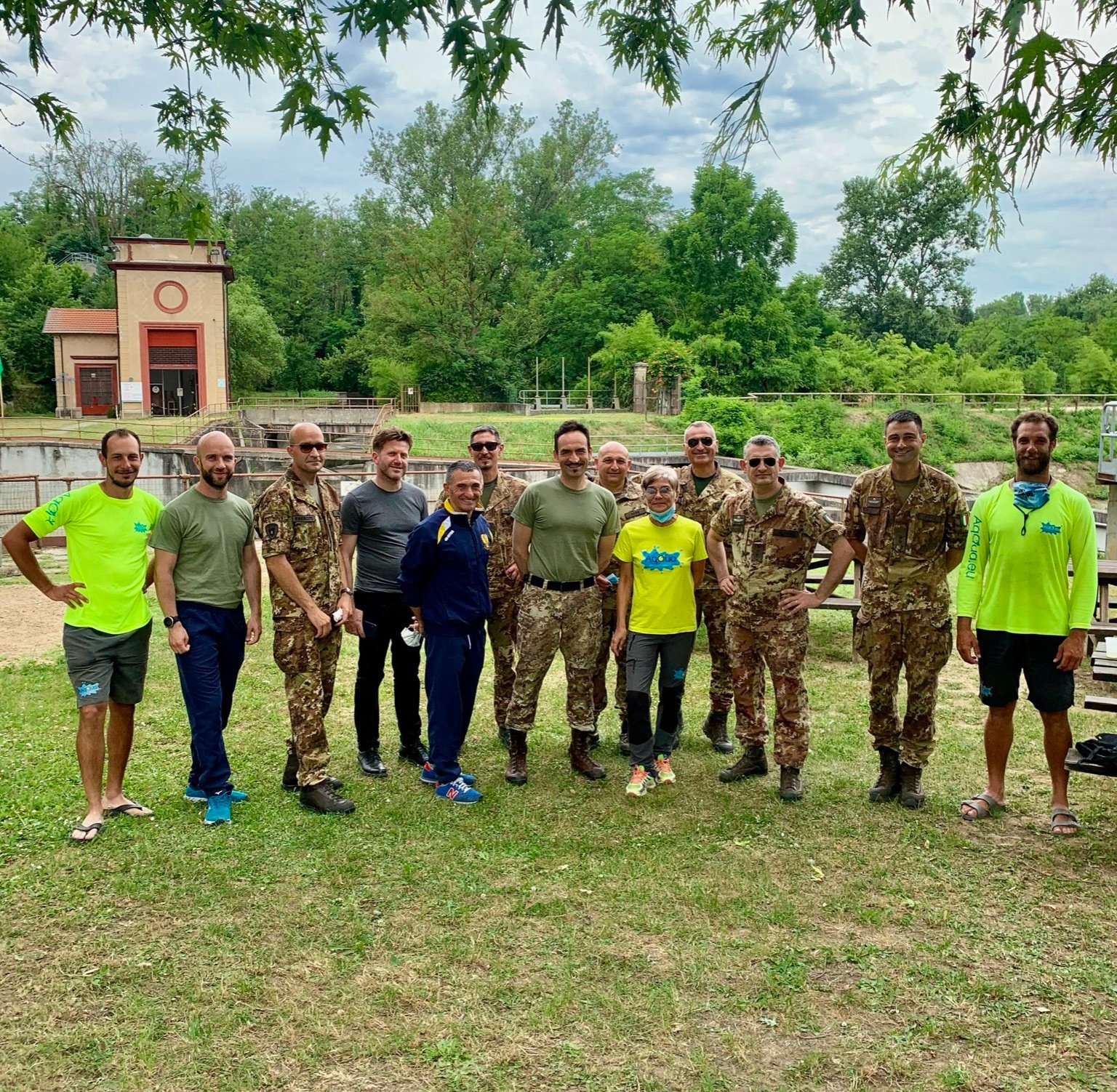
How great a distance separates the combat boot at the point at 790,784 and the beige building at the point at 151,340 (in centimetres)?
4119

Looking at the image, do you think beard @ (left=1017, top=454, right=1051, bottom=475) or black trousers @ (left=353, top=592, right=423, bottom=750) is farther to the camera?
black trousers @ (left=353, top=592, right=423, bottom=750)

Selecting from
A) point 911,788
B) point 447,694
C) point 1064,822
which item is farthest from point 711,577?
point 1064,822

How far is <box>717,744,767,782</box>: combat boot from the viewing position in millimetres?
5621

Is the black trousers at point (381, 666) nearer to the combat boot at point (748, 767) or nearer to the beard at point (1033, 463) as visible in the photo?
the combat boot at point (748, 767)

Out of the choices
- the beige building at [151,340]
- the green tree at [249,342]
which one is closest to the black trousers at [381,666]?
the beige building at [151,340]

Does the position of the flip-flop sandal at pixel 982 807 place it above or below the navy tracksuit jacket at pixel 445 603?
below

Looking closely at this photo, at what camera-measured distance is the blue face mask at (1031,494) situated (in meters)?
4.78

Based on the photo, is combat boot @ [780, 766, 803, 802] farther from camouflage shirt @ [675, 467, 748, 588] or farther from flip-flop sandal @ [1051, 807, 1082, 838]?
camouflage shirt @ [675, 467, 748, 588]

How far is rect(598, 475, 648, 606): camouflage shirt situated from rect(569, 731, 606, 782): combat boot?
0.83 metres

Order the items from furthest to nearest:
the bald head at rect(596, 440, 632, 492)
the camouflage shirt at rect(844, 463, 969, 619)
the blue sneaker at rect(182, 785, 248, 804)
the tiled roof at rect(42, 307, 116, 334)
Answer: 1. the tiled roof at rect(42, 307, 116, 334)
2. the bald head at rect(596, 440, 632, 492)
3. the blue sneaker at rect(182, 785, 248, 804)
4. the camouflage shirt at rect(844, 463, 969, 619)

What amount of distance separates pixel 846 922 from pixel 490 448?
10.9 feet

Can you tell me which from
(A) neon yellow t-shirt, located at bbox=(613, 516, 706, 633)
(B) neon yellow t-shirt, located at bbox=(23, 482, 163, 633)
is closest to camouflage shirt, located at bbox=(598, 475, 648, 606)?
(A) neon yellow t-shirt, located at bbox=(613, 516, 706, 633)

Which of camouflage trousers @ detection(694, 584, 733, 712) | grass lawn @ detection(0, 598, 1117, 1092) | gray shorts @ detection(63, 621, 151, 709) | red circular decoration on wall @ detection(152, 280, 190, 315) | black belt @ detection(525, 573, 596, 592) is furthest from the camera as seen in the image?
red circular decoration on wall @ detection(152, 280, 190, 315)

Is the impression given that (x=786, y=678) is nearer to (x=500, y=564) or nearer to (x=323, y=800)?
(x=500, y=564)
